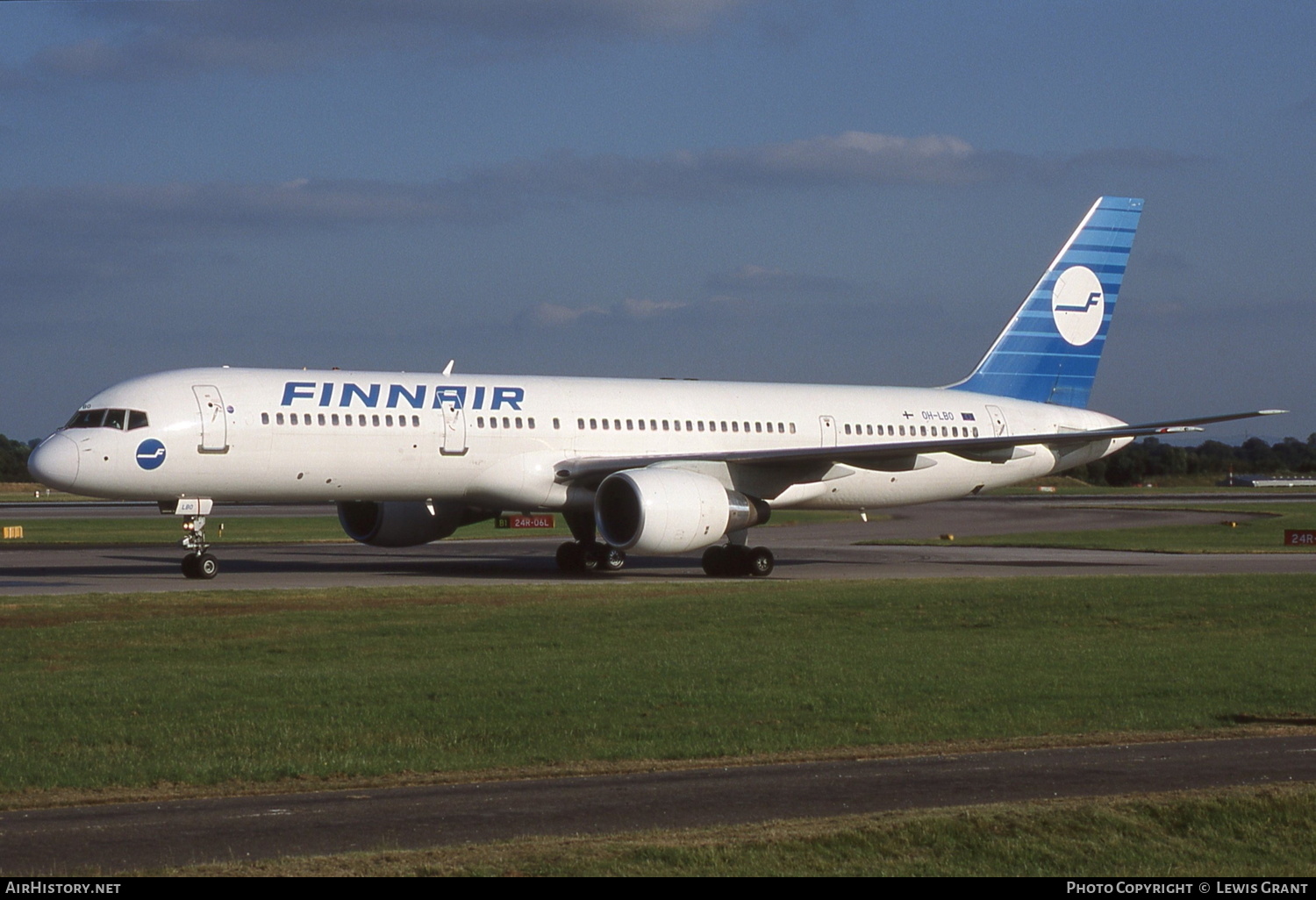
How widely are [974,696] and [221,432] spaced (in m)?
18.1

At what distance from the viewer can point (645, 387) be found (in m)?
35.5

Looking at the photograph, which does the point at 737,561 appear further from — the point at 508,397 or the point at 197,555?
the point at 197,555

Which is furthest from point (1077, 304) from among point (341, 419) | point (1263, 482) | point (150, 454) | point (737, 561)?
point (1263, 482)

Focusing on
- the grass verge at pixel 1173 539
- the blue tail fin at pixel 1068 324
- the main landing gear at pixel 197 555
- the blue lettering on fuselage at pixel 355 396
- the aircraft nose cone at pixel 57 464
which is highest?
the blue tail fin at pixel 1068 324

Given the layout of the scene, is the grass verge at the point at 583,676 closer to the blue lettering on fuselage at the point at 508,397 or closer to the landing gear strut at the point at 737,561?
the landing gear strut at the point at 737,561

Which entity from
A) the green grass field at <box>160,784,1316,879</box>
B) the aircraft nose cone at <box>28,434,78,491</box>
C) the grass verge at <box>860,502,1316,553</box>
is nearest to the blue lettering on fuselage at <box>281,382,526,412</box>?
the aircraft nose cone at <box>28,434,78,491</box>

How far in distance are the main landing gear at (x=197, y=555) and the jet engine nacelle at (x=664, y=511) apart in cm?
765

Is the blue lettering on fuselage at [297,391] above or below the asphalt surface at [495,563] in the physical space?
above

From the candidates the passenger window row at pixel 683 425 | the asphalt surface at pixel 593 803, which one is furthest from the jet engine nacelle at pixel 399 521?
the asphalt surface at pixel 593 803

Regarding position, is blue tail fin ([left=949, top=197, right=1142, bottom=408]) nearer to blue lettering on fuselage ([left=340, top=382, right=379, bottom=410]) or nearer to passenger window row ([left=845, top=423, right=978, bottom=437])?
passenger window row ([left=845, top=423, right=978, bottom=437])

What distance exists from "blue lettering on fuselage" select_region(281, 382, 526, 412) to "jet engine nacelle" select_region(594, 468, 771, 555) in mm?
3010

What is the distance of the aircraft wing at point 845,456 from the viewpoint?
32719 mm

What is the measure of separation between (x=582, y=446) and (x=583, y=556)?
10.0ft
